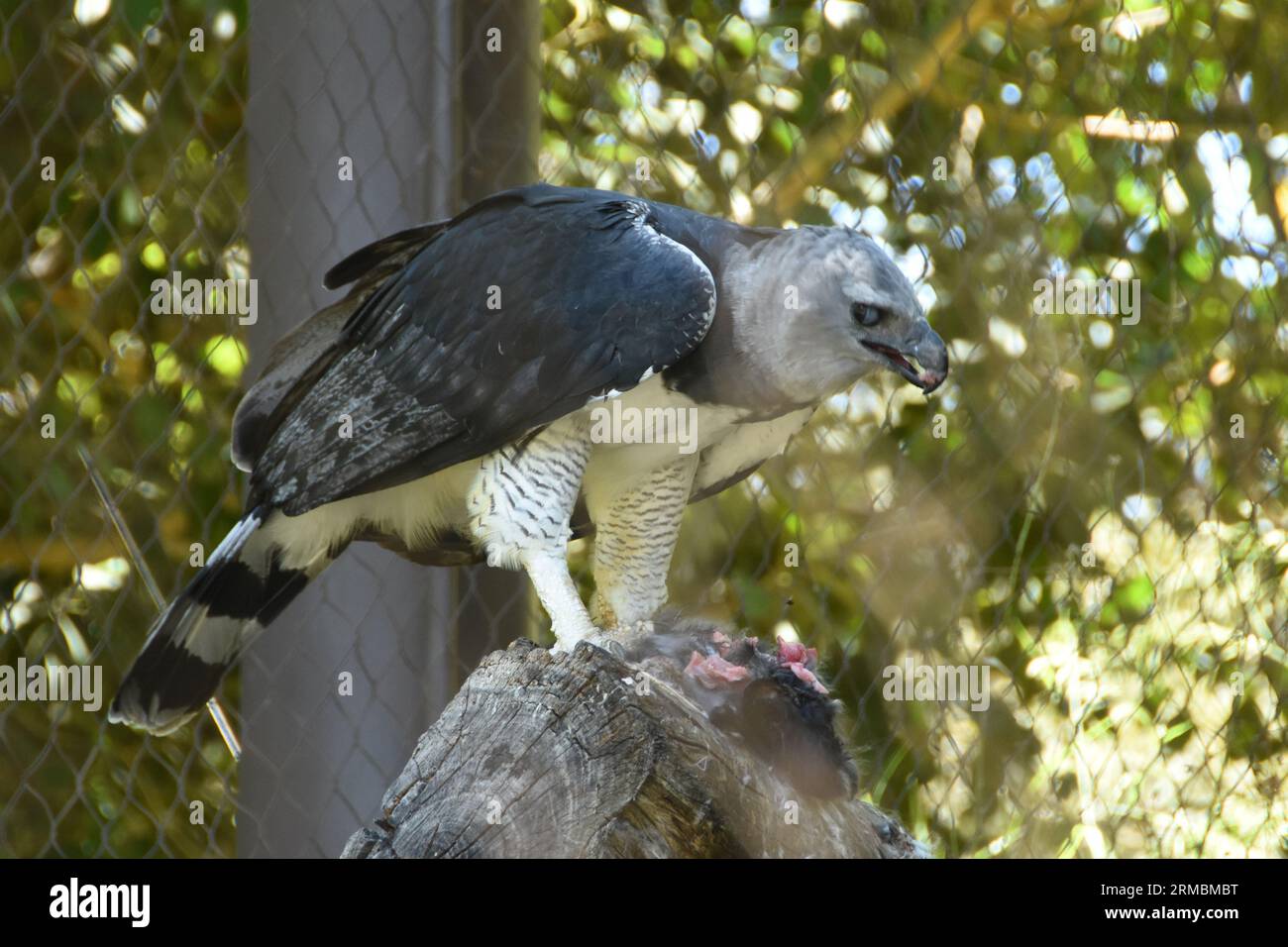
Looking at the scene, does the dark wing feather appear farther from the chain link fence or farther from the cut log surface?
the chain link fence

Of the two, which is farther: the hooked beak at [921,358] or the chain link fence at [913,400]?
the chain link fence at [913,400]

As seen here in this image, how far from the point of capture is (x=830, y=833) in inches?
56.3

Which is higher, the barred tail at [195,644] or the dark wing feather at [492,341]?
the dark wing feather at [492,341]

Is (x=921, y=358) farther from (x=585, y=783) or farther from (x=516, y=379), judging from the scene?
(x=585, y=783)

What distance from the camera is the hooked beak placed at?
1.71 meters

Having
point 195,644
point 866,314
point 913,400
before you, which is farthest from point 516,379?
point 913,400

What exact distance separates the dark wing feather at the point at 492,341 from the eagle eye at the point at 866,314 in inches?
6.6

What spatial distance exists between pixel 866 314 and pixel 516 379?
401mm

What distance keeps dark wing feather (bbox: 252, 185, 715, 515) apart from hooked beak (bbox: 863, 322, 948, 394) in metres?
0.21

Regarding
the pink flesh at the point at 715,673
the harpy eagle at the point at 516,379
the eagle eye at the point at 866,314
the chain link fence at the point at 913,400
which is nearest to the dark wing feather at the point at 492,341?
the harpy eagle at the point at 516,379

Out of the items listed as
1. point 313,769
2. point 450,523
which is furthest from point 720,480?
point 313,769

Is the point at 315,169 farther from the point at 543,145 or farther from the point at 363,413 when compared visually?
the point at 543,145

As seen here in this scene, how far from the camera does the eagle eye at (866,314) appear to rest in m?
1.75

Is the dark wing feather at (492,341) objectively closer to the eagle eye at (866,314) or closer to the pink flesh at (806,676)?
the eagle eye at (866,314)
